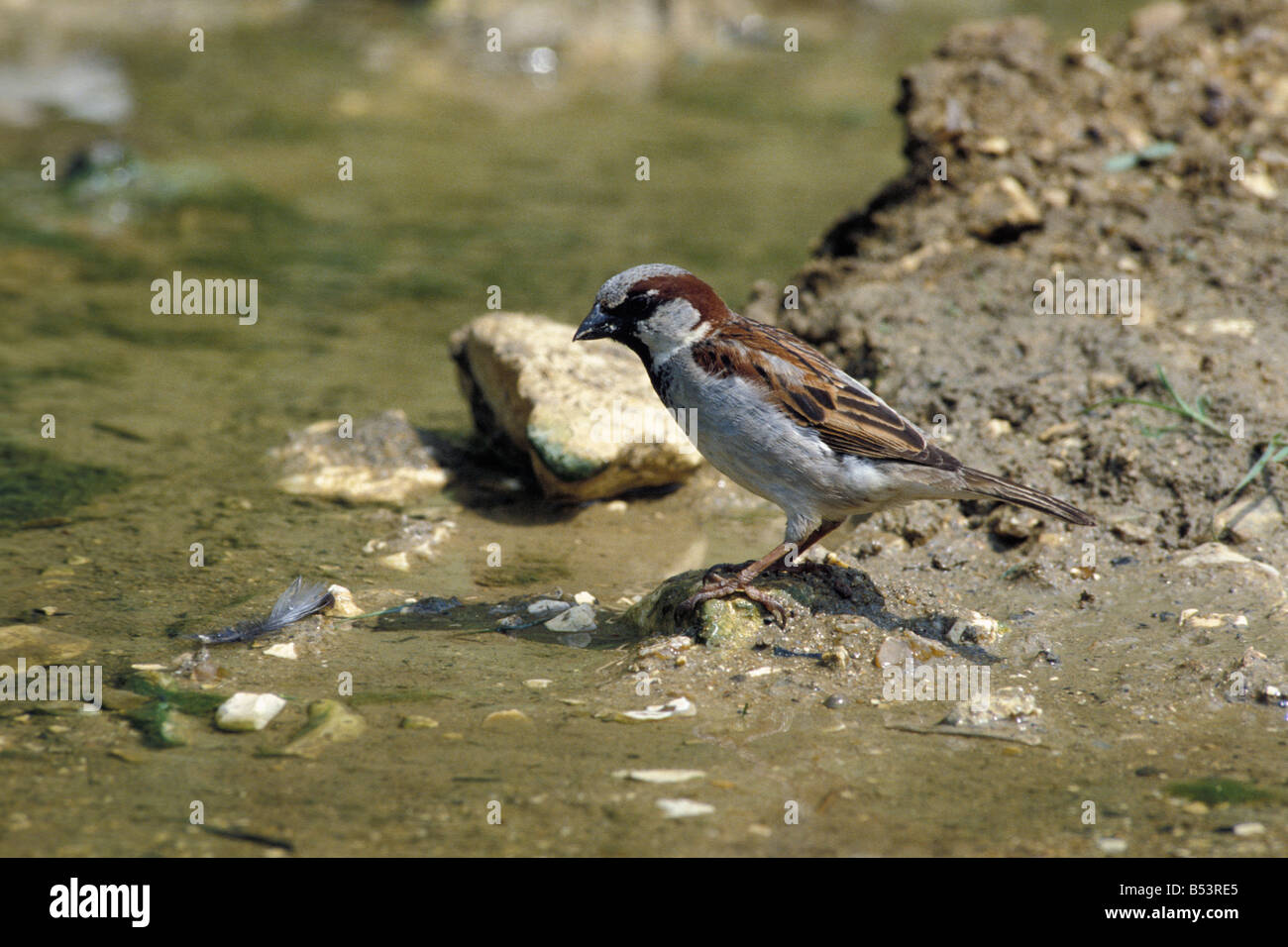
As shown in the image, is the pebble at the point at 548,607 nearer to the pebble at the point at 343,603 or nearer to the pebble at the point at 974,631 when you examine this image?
the pebble at the point at 343,603

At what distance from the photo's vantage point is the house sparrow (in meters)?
4.62

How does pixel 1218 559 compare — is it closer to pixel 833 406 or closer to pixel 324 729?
pixel 833 406

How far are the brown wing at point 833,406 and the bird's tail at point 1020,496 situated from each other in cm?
8

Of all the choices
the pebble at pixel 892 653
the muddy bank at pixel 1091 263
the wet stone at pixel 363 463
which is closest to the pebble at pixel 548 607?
the pebble at pixel 892 653

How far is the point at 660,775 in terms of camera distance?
146 inches

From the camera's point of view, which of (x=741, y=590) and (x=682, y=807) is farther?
(x=741, y=590)

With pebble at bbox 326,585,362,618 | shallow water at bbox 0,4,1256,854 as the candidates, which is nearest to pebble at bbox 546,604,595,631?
shallow water at bbox 0,4,1256,854

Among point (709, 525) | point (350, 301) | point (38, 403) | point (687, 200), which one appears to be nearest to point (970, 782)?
point (709, 525)

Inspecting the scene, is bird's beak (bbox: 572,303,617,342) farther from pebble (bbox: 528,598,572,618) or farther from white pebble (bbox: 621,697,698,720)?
white pebble (bbox: 621,697,698,720)

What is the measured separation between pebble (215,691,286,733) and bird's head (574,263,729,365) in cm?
180

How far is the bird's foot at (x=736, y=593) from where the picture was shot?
4535 mm

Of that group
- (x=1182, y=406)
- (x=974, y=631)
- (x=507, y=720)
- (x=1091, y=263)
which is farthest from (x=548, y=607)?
(x=1091, y=263)

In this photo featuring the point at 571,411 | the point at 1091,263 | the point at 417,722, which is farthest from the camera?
the point at 1091,263

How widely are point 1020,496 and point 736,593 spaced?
1.06 metres
